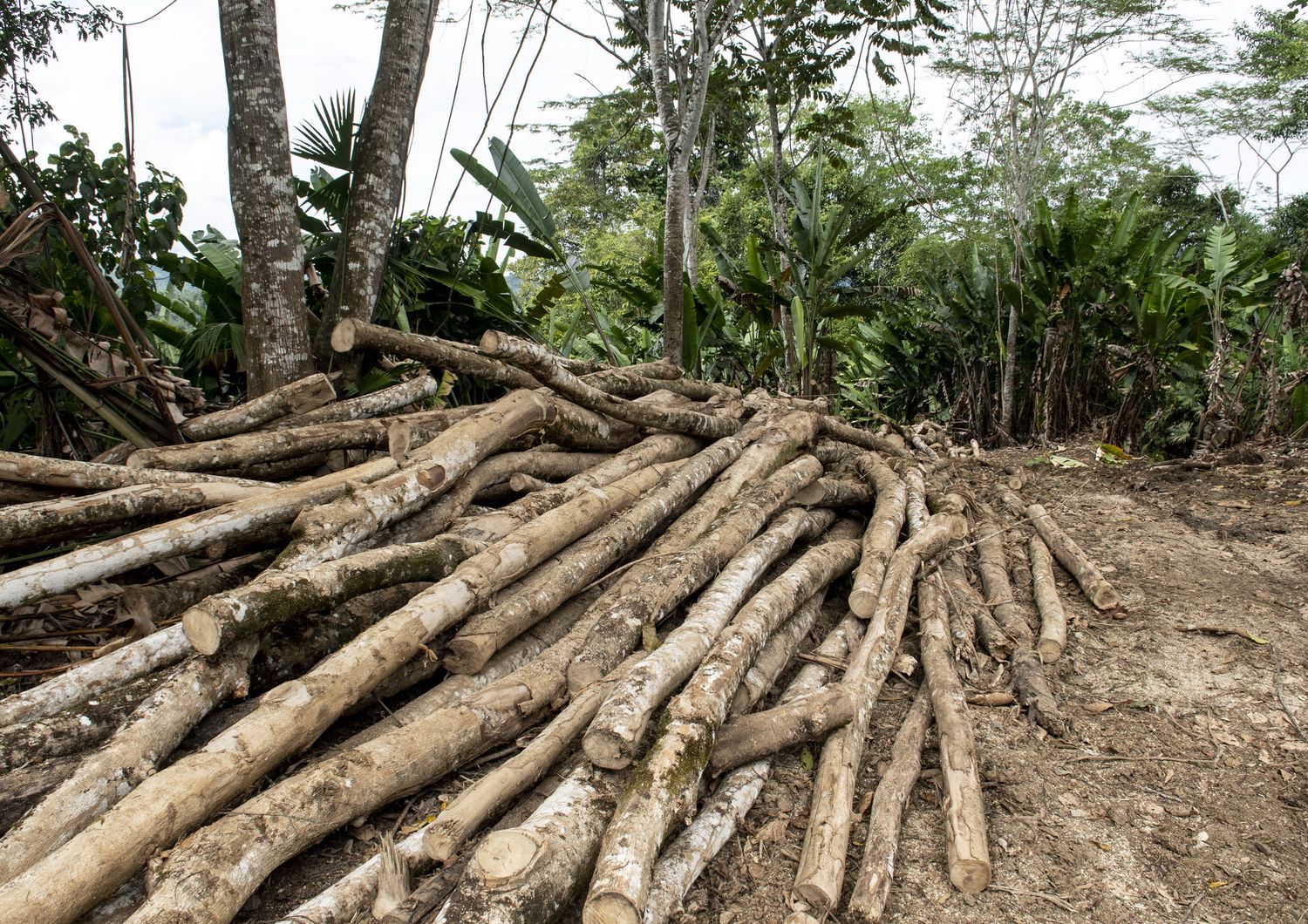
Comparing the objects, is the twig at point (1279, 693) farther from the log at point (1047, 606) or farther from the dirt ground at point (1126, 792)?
the log at point (1047, 606)

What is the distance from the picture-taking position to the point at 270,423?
381 cm

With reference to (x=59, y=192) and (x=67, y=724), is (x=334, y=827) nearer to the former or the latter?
(x=67, y=724)

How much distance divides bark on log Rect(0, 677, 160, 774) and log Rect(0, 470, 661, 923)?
1.72ft

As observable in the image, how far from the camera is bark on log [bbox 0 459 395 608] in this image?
2579 mm

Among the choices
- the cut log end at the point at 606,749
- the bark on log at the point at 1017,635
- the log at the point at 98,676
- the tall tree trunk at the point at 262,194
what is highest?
the tall tree trunk at the point at 262,194

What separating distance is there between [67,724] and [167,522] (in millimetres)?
860

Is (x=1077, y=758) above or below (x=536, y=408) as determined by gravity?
below

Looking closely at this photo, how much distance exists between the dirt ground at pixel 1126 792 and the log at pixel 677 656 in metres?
0.47

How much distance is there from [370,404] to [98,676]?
6.28 feet

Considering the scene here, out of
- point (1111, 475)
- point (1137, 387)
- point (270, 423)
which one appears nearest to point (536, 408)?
point (270, 423)

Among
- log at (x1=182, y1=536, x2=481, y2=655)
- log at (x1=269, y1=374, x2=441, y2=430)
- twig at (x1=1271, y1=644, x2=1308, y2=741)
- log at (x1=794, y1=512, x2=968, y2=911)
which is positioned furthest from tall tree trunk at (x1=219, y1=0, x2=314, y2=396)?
twig at (x1=1271, y1=644, x2=1308, y2=741)

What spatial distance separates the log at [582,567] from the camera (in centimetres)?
284

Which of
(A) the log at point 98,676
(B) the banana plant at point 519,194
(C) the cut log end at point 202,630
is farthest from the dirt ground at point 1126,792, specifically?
(B) the banana plant at point 519,194

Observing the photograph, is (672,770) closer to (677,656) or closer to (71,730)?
(677,656)
